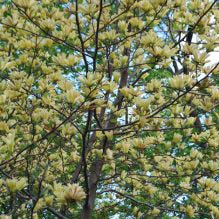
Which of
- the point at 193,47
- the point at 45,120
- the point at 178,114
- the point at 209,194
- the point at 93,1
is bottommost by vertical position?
the point at 209,194

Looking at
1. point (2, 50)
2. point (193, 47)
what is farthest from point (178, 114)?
point (2, 50)

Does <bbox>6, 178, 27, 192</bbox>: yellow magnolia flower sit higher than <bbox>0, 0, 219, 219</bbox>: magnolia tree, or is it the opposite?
<bbox>0, 0, 219, 219</bbox>: magnolia tree

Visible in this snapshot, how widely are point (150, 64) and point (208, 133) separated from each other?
155 centimetres

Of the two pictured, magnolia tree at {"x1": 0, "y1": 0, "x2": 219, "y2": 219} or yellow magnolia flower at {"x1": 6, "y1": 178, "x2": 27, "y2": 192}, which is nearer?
yellow magnolia flower at {"x1": 6, "y1": 178, "x2": 27, "y2": 192}

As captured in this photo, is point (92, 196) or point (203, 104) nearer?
point (203, 104)

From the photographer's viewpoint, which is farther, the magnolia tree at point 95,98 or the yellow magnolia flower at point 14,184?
the magnolia tree at point 95,98

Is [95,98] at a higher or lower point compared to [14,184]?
higher

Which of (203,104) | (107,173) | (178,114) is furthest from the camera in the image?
(107,173)

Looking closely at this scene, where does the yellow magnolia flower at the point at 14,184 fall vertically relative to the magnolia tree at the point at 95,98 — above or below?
below

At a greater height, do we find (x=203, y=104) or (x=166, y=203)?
(x=203, y=104)

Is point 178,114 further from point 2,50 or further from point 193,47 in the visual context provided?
point 2,50

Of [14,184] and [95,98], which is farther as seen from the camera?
[95,98]

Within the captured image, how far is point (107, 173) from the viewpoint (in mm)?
6203

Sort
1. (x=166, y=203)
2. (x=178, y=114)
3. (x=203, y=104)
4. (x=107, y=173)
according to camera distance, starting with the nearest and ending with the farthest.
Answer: (x=203, y=104) < (x=178, y=114) < (x=166, y=203) < (x=107, y=173)
